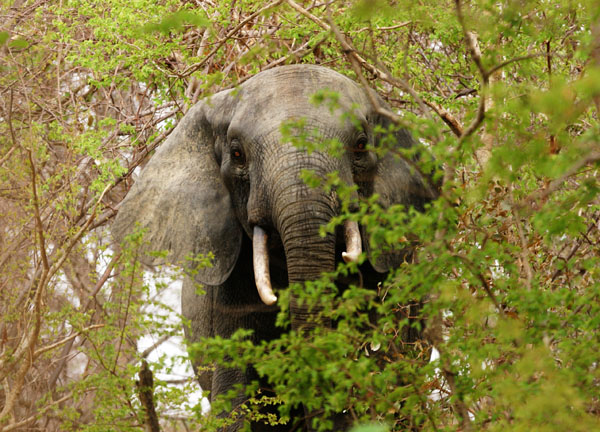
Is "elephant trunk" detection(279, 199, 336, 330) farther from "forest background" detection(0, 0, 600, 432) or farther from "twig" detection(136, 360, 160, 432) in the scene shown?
"twig" detection(136, 360, 160, 432)

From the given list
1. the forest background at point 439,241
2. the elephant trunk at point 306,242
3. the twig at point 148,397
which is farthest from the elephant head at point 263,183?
the twig at point 148,397

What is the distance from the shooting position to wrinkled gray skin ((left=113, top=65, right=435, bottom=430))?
14.0ft

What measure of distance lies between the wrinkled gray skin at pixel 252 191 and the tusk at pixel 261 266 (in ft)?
0.21

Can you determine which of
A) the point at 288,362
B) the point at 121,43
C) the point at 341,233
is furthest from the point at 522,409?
the point at 121,43

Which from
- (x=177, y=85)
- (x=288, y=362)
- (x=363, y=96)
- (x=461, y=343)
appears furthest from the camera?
(x=177, y=85)

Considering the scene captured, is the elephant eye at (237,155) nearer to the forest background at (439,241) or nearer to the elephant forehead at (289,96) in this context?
the elephant forehead at (289,96)

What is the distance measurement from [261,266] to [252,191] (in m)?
0.38

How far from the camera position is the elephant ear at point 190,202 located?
486cm

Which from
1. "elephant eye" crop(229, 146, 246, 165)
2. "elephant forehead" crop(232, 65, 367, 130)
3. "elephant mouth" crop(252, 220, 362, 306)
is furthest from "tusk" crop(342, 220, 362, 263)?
"elephant eye" crop(229, 146, 246, 165)

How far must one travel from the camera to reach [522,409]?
2.69 m

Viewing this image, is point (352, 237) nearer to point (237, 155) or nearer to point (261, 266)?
point (261, 266)

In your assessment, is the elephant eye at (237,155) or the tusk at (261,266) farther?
the elephant eye at (237,155)

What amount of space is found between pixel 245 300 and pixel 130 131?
2.54 meters

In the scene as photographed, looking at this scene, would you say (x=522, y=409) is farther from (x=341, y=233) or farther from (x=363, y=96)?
(x=363, y=96)
